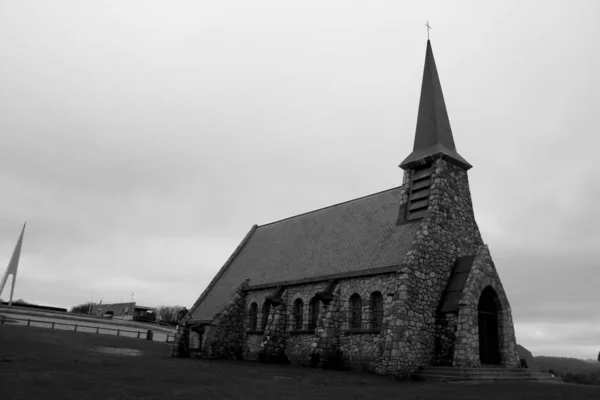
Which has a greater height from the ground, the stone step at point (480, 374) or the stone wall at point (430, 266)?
the stone wall at point (430, 266)

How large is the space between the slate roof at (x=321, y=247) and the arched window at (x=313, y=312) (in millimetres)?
1424

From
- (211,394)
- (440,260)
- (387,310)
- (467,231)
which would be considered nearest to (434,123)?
(467,231)

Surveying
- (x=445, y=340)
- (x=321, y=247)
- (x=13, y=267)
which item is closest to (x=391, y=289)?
(x=445, y=340)

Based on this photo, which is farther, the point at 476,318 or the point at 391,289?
the point at 391,289

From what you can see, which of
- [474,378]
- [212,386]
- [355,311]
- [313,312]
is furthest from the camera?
[313,312]

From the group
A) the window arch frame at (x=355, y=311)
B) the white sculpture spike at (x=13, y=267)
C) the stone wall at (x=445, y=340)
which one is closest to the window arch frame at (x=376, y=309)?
the window arch frame at (x=355, y=311)

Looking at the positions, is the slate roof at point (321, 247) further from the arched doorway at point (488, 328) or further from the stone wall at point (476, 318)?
the arched doorway at point (488, 328)

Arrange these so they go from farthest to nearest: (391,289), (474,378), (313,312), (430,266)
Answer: (313,312)
(430,266)
(391,289)
(474,378)

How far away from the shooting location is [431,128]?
26047mm

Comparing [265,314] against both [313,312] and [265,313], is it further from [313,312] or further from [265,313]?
[313,312]

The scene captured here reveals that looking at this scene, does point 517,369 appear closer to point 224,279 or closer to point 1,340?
point 224,279

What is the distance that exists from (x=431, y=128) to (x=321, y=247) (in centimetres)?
941

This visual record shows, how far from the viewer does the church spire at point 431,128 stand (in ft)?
80.8

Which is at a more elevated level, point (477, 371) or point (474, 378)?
point (477, 371)
